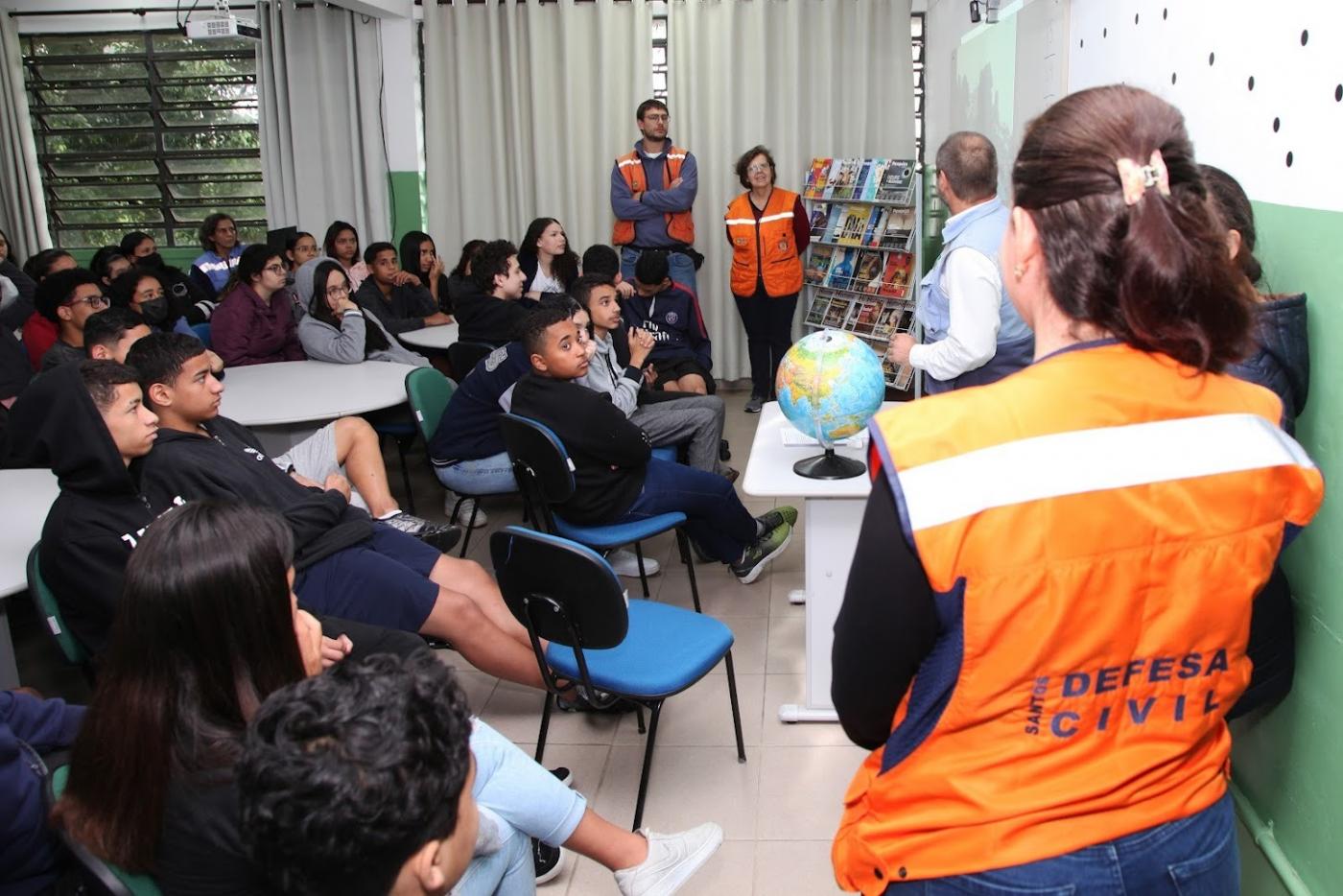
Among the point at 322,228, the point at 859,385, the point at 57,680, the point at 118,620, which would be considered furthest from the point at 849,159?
the point at 118,620

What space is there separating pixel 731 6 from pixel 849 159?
1245mm

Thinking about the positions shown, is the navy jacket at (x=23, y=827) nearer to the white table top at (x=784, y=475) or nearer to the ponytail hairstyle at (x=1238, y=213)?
the white table top at (x=784, y=475)

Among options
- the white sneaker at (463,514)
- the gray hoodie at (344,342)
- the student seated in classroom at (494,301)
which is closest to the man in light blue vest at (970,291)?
the white sneaker at (463,514)

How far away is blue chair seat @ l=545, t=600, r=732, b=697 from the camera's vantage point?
251 centimetres

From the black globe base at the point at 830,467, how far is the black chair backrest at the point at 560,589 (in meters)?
0.79

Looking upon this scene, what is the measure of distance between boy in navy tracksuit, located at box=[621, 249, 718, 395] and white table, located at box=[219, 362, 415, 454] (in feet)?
4.12

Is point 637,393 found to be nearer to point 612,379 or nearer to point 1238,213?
point 612,379

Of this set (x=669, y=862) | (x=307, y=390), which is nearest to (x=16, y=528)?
(x=307, y=390)

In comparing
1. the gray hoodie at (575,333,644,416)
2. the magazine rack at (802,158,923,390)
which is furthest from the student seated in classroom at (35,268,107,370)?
the magazine rack at (802,158,923,390)

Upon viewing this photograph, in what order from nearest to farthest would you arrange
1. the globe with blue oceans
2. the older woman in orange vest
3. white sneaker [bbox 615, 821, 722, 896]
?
1. white sneaker [bbox 615, 821, 722, 896]
2. the globe with blue oceans
3. the older woman in orange vest

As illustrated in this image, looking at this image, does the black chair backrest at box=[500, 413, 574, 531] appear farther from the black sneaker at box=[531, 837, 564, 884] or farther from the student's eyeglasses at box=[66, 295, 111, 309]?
the student's eyeglasses at box=[66, 295, 111, 309]

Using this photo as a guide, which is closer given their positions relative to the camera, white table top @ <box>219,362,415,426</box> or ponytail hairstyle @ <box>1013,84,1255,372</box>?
ponytail hairstyle @ <box>1013,84,1255,372</box>

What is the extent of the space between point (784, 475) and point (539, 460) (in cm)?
84

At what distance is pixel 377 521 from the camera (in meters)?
3.17
